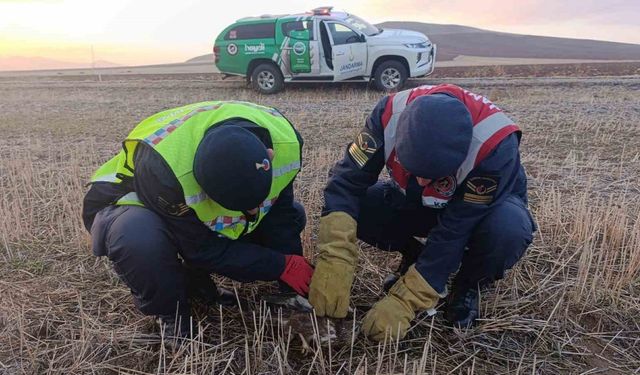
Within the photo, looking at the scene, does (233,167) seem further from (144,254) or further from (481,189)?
(481,189)

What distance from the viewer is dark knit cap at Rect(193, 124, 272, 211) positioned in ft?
5.91

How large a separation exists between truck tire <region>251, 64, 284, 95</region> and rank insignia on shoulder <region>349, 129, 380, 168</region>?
32.9 feet

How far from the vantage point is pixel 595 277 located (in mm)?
2465

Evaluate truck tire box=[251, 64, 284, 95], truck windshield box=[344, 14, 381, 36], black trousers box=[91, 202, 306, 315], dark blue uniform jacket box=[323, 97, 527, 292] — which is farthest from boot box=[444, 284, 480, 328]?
truck tire box=[251, 64, 284, 95]

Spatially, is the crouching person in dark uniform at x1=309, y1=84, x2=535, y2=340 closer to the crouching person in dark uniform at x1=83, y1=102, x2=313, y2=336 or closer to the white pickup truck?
the crouching person in dark uniform at x1=83, y1=102, x2=313, y2=336

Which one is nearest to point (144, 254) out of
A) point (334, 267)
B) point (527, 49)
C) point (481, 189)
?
point (334, 267)

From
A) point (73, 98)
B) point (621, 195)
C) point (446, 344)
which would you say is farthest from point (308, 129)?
point (73, 98)

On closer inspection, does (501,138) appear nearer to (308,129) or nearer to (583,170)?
(583,170)

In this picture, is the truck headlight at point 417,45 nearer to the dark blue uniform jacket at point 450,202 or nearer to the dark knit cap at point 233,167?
the dark blue uniform jacket at point 450,202

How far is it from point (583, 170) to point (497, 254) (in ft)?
9.18

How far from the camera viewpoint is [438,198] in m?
2.31

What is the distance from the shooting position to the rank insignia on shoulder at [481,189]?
83.0 inches

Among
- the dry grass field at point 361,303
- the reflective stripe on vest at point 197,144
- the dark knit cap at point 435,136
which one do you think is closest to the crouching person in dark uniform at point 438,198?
the dark knit cap at point 435,136

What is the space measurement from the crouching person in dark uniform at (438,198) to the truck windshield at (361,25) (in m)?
9.82
